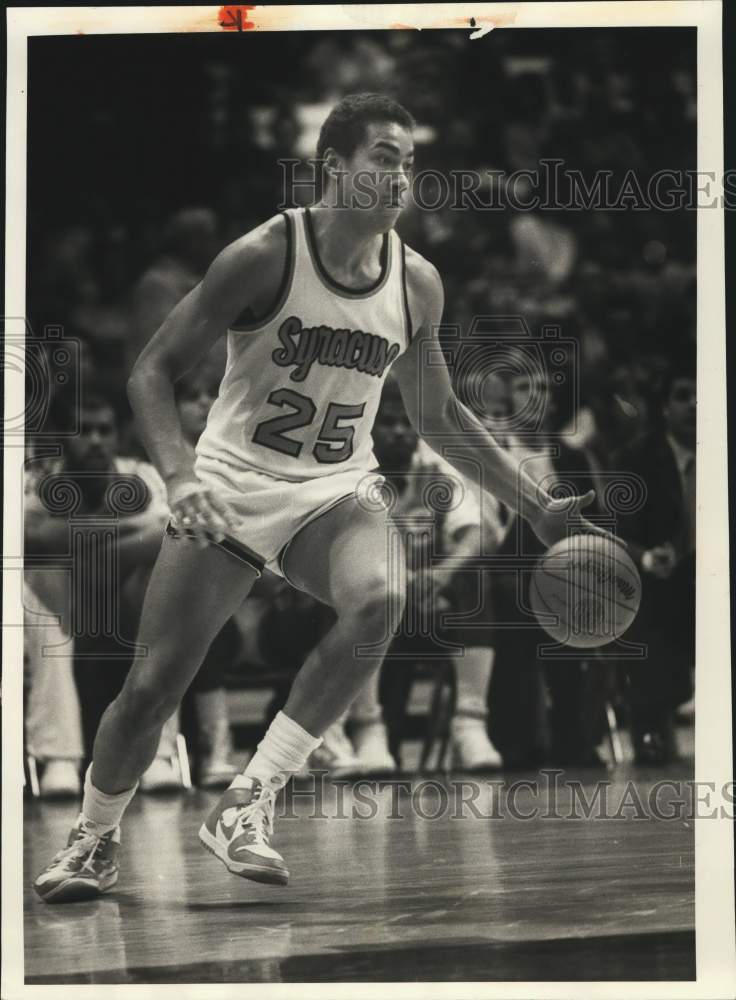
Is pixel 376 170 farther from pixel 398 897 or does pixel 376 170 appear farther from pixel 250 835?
pixel 398 897

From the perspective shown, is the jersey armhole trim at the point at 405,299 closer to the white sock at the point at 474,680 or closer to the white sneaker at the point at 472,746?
the white sock at the point at 474,680

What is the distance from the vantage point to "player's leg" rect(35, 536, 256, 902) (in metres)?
4.12

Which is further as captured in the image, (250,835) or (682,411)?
(682,411)

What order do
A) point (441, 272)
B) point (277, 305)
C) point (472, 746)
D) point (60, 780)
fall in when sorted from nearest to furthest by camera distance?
point (277, 305)
point (60, 780)
point (441, 272)
point (472, 746)

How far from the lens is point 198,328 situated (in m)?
4.17

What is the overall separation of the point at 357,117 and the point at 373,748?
81.2 inches

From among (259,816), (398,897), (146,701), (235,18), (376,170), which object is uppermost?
(235,18)

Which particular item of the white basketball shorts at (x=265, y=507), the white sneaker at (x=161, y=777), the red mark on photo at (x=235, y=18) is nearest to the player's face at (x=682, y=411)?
the white basketball shorts at (x=265, y=507)

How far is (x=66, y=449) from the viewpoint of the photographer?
173 inches

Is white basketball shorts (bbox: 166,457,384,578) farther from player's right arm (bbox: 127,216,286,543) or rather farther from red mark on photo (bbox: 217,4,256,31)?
red mark on photo (bbox: 217,4,256,31)

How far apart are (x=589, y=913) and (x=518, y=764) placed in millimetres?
540

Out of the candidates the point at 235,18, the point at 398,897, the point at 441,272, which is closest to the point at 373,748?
the point at 398,897

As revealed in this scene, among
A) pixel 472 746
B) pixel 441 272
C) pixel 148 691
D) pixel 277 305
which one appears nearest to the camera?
pixel 148 691

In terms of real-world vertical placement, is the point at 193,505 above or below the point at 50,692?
above
